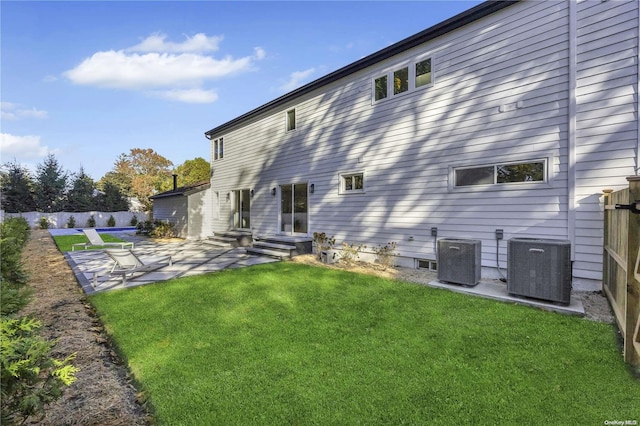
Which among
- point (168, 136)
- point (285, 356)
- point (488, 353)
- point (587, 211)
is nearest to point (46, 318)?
point (285, 356)

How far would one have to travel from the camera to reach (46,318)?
450cm

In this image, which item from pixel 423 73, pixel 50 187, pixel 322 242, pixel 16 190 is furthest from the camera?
pixel 50 187

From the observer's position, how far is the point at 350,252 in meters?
9.33

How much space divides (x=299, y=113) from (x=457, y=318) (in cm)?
943

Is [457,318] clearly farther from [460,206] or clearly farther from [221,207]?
[221,207]

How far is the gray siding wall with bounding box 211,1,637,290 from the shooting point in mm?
5742

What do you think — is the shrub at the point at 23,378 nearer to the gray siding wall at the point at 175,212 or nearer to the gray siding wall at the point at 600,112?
the gray siding wall at the point at 600,112

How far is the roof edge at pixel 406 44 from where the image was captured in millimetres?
6703

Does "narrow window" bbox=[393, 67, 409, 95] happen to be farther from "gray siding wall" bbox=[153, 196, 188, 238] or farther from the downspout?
"gray siding wall" bbox=[153, 196, 188, 238]

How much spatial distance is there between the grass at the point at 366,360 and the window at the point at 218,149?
39.2 ft

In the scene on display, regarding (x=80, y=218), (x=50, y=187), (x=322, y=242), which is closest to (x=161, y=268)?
(x=322, y=242)

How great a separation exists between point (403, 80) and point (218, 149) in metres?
11.5

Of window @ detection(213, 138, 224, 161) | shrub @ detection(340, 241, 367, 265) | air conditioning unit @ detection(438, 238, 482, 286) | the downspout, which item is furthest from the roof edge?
shrub @ detection(340, 241, 367, 265)

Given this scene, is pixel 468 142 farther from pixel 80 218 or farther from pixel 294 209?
pixel 80 218
